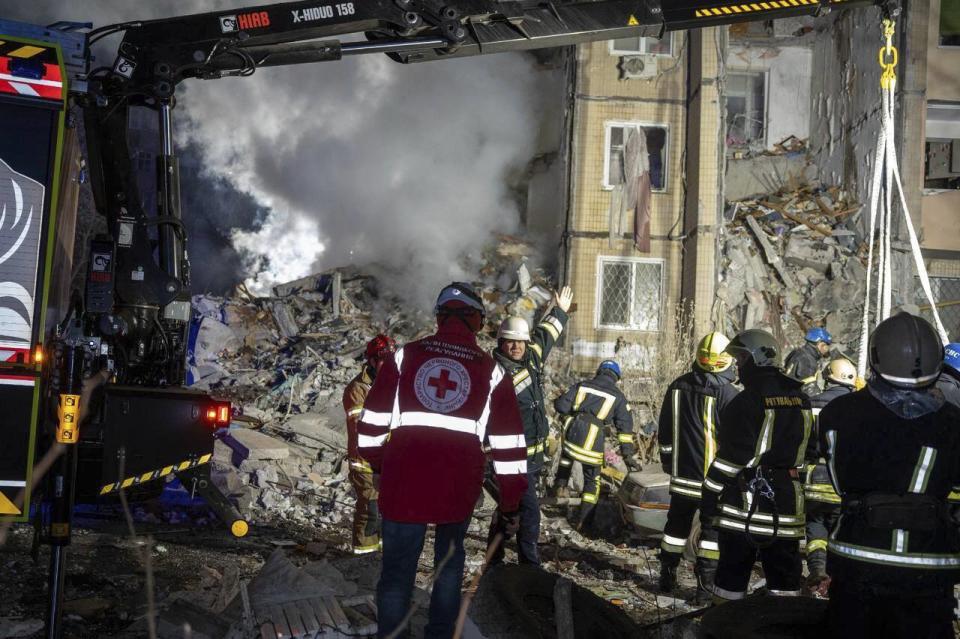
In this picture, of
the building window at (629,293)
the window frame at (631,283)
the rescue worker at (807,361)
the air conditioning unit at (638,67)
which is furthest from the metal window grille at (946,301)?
the rescue worker at (807,361)

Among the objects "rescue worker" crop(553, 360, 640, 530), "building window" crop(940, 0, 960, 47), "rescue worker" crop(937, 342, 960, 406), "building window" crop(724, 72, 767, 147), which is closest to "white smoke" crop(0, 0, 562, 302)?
"building window" crop(724, 72, 767, 147)

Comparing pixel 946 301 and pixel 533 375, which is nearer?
pixel 533 375

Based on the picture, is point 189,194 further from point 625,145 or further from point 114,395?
point 114,395

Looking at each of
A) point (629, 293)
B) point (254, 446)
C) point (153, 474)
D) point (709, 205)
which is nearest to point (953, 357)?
point (153, 474)

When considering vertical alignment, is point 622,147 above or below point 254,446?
above

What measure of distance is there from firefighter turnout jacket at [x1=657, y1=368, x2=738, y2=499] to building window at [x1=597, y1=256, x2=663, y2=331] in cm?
1057

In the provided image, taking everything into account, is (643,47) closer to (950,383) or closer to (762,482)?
(950,383)

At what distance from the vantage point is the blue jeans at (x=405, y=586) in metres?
3.93

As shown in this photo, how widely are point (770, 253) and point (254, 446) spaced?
11.4 meters

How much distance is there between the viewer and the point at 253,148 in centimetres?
2019

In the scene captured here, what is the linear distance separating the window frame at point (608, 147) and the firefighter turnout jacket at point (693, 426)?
11.6 meters

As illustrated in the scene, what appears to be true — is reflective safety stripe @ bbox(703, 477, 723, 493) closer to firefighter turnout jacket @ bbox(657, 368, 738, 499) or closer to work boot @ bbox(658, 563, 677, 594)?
firefighter turnout jacket @ bbox(657, 368, 738, 499)

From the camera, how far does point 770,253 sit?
17328 millimetres

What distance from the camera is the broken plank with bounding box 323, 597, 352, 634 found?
13.5 ft
